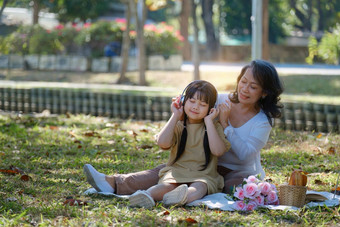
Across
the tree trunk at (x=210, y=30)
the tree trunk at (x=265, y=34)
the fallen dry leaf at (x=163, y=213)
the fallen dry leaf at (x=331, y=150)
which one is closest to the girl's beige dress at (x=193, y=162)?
the fallen dry leaf at (x=163, y=213)

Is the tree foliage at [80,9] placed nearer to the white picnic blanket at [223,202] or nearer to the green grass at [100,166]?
the green grass at [100,166]

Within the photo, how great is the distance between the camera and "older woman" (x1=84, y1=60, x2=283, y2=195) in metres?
4.00

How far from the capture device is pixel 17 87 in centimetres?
969

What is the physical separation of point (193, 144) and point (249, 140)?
423 mm

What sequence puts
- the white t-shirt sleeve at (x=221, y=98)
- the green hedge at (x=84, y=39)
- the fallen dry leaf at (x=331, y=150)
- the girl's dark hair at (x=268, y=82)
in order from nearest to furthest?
the girl's dark hair at (x=268, y=82) < the white t-shirt sleeve at (x=221, y=98) < the fallen dry leaf at (x=331, y=150) < the green hedge at (x=84, y=39)

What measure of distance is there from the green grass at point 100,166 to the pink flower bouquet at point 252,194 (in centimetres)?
7

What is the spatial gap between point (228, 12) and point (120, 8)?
6.94 m

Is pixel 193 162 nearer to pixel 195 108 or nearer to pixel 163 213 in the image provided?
pixel 195 108

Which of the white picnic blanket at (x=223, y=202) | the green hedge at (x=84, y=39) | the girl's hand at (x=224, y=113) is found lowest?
the white picnic blanket at (x=223, y=202)

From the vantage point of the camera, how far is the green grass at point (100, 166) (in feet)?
11.0

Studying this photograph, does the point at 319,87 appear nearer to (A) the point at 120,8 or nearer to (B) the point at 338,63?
(B) the point at 338,63

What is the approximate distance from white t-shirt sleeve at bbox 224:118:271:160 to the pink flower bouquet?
0.38m

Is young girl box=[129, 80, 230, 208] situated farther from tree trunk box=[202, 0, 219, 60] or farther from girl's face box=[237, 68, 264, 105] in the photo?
tree trunk box=[202, 0, 219, 60]

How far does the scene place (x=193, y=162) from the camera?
3949 millimetres
